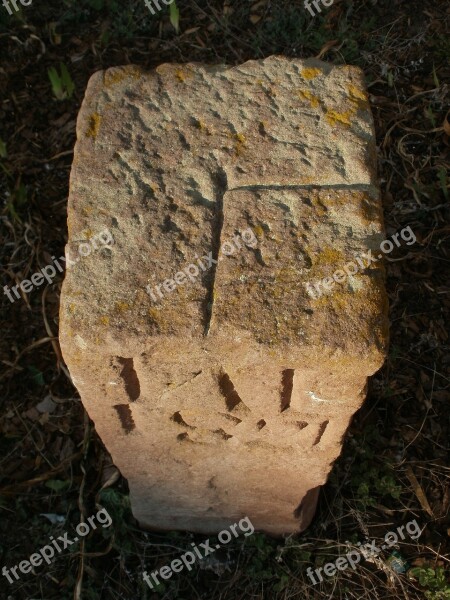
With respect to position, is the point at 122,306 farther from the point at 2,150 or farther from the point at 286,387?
the point at 2,150

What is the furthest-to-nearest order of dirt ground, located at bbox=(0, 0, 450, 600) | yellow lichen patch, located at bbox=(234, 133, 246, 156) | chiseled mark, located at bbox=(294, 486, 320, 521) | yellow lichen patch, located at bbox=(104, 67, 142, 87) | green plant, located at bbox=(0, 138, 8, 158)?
green plant, located at bbox=(0, 138, 8, 158), dirt ground, located at bbox=(0, 0, 450, 600), chiseled mark, located at bbox=(294, 486, 320, 521), yellow lichen patch, located at bbox=(104, 67, 142, 87), yellow lichen patch, located at bbox=(234, 133, 246, 156)

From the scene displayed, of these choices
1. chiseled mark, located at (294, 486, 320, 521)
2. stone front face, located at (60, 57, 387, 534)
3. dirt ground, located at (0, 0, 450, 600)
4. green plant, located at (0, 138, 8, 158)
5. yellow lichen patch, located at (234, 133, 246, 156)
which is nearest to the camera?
stone front face, located at (60, 57, 387, 534)

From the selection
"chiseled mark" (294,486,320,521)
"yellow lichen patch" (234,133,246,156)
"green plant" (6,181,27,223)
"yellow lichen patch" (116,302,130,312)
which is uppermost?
"yellow lichen patch" (234,133,246,156)

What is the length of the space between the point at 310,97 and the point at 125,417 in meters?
0.87

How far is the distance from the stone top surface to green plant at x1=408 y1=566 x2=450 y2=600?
112 centimetres

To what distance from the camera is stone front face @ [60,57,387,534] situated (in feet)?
4.26

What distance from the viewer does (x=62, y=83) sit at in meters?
3.07

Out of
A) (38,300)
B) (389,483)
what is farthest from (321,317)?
(38,300)

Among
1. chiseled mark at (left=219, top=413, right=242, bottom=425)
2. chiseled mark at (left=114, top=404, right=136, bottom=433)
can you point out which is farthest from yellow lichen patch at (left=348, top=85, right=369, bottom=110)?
chiseled mark at (left=114, top=404, right=136, bottom=433)

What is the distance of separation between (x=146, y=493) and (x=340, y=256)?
1007mm

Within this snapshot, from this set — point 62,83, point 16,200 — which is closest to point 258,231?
point 16,200

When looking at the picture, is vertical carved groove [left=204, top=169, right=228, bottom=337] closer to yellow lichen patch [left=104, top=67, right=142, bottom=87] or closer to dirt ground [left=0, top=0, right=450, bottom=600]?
yellow lichen patch [left=104, top=67, right=142, bottom=87]

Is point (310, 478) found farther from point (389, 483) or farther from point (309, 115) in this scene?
point (309, 115)

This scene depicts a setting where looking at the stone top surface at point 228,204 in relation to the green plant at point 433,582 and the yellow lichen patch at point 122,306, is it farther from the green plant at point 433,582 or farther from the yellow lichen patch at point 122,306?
the green plant at point 433,582
